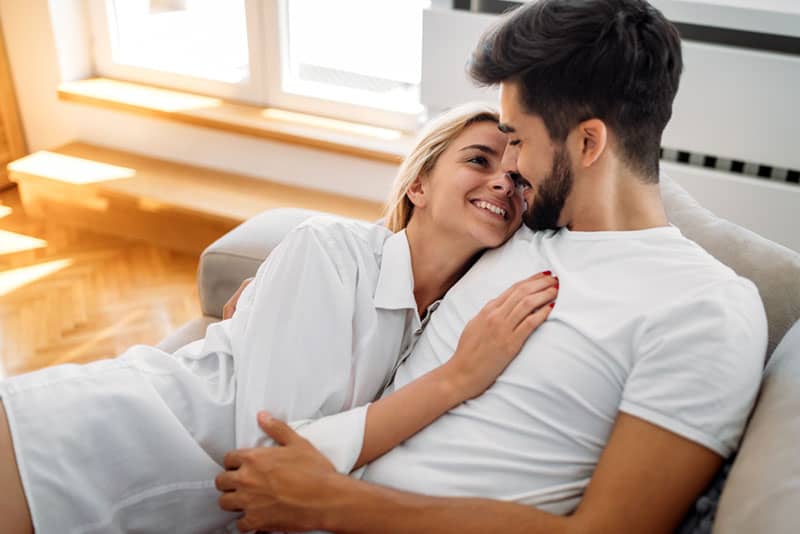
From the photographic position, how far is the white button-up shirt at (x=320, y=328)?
53.1 inches

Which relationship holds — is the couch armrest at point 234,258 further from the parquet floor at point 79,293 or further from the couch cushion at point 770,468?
the couch cushion at point 770,468

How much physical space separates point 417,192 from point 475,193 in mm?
164

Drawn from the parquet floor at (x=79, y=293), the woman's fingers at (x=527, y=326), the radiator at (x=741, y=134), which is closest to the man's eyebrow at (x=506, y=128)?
the woman's fingers at (x=527, y=326)

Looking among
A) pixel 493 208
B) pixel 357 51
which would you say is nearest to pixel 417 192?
pixel 493 208

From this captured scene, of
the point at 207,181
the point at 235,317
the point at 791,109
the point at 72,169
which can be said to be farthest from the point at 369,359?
the point at 72,169

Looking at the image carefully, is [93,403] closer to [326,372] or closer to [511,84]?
[326,372]

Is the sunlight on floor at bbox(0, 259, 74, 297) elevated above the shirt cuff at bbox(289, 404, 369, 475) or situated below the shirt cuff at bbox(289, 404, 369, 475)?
below

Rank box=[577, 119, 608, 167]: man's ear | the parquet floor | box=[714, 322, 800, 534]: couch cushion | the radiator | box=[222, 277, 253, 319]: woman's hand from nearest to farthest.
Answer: box=[714, 322, 800, 534]: couch cushion
box=[577, 119, 608, 167]: man's ear
box=[222, 277, 253, 319]: woman's hand
the radiator
the parquet floor

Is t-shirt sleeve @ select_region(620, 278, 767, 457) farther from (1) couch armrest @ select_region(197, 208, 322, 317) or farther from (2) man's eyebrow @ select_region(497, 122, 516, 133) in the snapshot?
(1) couch armrest @ select_region(197, 208, 322, 317)

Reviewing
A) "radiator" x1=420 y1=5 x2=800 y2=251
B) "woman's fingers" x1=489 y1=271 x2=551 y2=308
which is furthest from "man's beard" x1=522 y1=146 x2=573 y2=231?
"radiator" x1=420 y1=5 x2=800 y2=251

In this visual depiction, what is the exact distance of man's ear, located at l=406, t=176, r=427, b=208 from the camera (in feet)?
5.46

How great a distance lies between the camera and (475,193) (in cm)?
155

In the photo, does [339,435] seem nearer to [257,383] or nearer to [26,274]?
[257,383]

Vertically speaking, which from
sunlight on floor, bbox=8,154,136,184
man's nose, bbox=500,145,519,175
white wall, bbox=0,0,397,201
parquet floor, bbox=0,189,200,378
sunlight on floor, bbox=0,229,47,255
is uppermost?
A: man's nose, bbox=500,145,519,175
